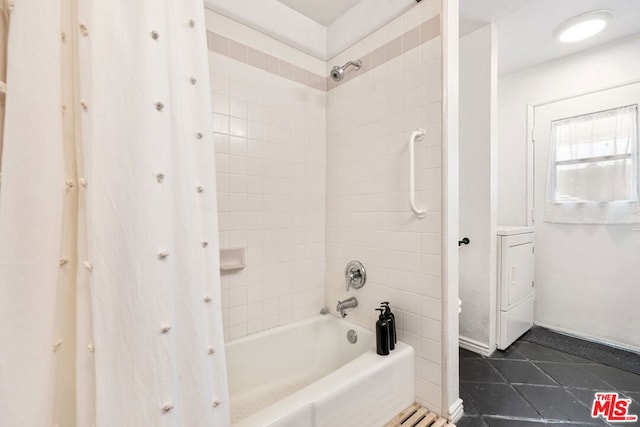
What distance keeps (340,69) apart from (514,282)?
6.71 feet

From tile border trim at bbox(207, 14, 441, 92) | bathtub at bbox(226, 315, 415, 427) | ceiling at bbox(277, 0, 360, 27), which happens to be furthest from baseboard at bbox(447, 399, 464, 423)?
ceiling at bbox(277, 0, 360, 27)

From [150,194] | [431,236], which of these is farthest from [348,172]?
[150,194]

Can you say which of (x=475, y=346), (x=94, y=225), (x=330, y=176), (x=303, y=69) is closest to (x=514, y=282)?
(x=475, y=346)

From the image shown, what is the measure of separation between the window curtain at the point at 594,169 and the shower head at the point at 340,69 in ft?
6.57

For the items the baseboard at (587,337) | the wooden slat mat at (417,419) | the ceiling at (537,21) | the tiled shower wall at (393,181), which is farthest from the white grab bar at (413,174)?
the baseboard at (587,337)

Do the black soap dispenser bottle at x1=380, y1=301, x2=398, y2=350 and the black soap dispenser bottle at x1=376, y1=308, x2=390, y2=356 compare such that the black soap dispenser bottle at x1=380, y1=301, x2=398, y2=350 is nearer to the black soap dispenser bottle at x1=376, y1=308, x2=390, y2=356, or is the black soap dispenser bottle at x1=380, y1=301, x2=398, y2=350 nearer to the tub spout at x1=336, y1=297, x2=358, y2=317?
the black soap dispenser bottle at x1=376, y1=308, x2=390, y2=356

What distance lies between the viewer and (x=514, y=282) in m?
2.15

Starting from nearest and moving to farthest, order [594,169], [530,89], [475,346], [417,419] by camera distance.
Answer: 1. [417,419]
2. [475,346]
3. [594,169]
4. [530,89]

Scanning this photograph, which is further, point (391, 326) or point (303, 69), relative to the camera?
point (303, 69)

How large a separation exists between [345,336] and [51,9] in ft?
6.04

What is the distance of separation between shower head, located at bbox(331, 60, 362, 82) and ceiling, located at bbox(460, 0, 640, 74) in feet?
2.83

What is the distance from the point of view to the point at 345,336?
1.74 m

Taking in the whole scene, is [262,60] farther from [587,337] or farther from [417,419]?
[587,337]

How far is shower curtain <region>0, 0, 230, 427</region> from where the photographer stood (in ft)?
1.95
